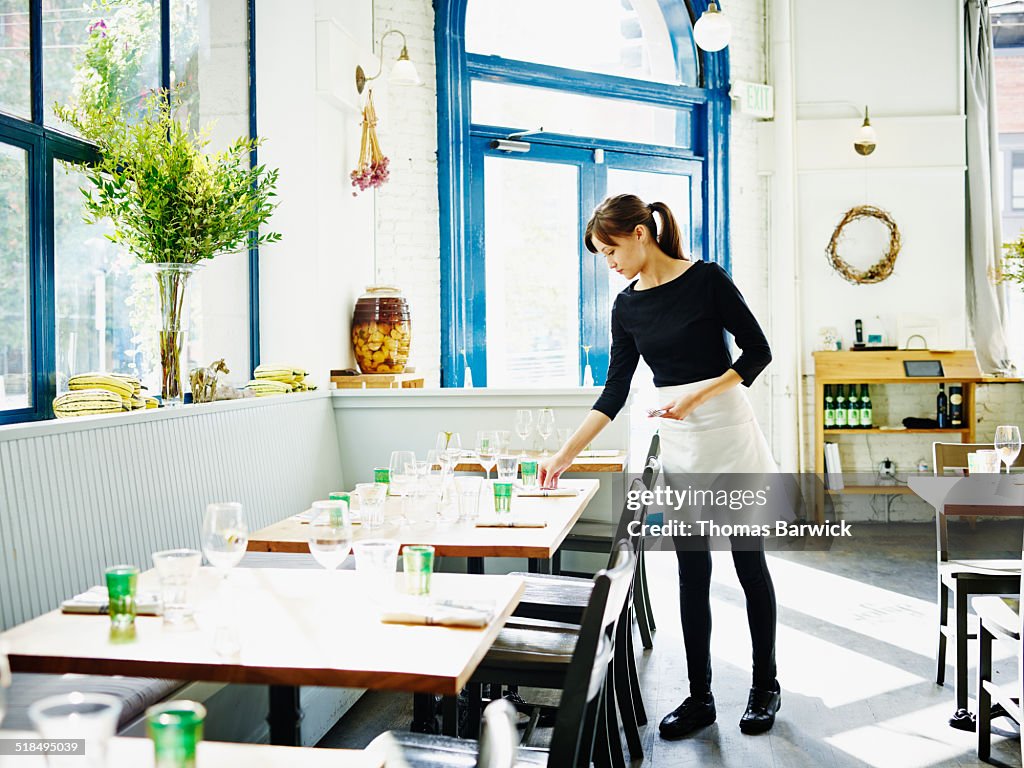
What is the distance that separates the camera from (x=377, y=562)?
6.64ft

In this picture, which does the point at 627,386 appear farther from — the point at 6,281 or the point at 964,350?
the point at 964,350

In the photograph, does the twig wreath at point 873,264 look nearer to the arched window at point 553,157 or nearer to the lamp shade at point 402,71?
the arched window at point 553,157

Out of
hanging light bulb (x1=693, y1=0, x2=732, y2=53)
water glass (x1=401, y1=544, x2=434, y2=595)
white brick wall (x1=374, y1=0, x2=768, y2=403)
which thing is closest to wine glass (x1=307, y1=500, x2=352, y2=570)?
water glass (x1=401, y1=544, x2=434, y2=595)

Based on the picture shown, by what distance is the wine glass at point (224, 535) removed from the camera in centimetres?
187

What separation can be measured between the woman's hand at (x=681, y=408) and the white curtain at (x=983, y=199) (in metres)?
5.35

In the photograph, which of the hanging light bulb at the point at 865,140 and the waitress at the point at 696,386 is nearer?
the waitress at the point at 696,386

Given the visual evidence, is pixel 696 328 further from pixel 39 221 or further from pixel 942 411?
pixel 942 411

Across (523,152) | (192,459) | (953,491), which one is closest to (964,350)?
(523,152)

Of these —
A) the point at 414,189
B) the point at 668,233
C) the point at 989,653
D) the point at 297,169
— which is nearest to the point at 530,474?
the point at 668,233

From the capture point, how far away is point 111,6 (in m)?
4.01

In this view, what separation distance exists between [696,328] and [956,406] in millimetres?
5063

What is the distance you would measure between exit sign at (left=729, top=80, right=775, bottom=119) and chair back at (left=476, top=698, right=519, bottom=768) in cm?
696

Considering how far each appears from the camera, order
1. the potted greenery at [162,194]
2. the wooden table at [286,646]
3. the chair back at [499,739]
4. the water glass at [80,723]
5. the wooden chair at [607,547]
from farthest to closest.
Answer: the wooden chair at [607,547]
the potted greenery at [162,194]
the wooden table at [286,646]
the chair back at [499,739]
the water glass at [80,723]

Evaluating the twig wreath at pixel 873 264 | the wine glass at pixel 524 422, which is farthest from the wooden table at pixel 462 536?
the twig wreath at pixel 873 264
